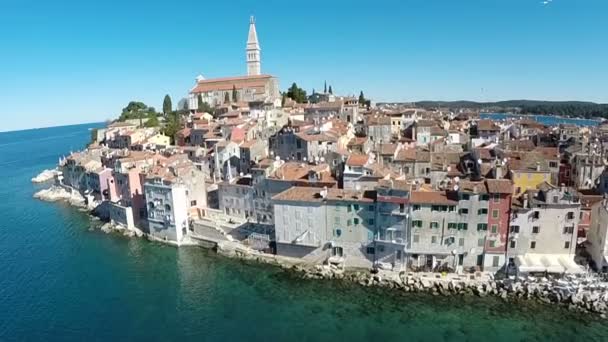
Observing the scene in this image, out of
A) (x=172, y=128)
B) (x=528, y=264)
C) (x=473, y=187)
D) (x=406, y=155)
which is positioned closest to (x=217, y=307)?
(x=473, y=187)

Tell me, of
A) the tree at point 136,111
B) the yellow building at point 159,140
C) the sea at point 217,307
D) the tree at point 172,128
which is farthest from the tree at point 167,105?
the sea at point 217,307

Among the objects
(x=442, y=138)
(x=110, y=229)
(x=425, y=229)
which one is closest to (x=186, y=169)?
(x=110, y=229)

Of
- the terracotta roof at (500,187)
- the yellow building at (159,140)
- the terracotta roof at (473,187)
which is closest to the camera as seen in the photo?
the terracotta roof at (500,187)

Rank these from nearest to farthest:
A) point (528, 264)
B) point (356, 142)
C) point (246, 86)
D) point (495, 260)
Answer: point (528, 264)
point (495, 260)
point (356, 142)
point (246, 86)

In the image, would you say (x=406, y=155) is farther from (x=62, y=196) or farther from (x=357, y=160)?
(x=62, y=196)

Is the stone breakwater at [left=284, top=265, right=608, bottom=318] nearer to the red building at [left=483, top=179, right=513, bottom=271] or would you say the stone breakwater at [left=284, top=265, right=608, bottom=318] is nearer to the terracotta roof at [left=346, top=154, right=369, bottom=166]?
the red building at [left=483, top=179, right=513, bottom=271]

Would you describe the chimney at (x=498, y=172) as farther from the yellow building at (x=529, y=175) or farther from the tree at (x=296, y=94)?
the tree at (x=296, y=94)
